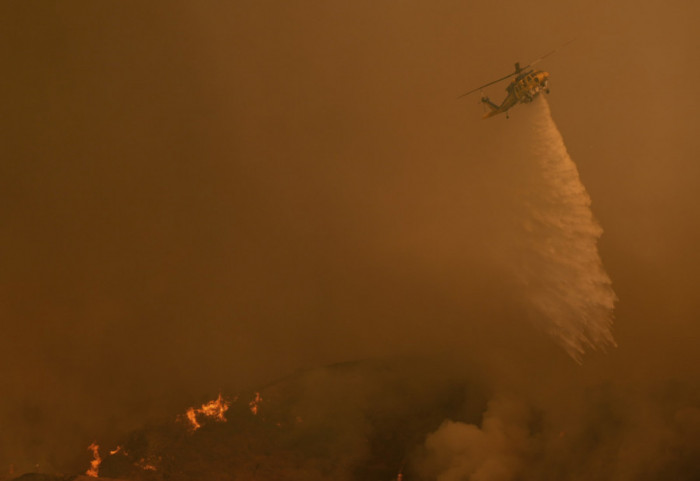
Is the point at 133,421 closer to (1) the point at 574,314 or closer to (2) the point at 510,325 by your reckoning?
(2) the point at 510,325

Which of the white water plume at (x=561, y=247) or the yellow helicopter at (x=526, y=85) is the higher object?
the yellow helicopter at (x=526, y=85)

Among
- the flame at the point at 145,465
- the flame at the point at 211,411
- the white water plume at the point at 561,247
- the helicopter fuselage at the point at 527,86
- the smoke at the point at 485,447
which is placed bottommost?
the smoke at the point at 485,447

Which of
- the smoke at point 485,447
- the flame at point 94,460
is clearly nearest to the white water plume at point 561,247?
the smoke at point 485,447

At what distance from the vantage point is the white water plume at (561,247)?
809 centimetres

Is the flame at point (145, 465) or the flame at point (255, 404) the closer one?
the flame at point (145, 465)

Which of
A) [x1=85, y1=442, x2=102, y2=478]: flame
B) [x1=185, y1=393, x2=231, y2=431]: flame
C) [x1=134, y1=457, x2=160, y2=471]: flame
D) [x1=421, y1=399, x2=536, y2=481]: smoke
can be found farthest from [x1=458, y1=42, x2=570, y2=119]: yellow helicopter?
[x1=85, y1=442, x2=102, y2=478]: flame

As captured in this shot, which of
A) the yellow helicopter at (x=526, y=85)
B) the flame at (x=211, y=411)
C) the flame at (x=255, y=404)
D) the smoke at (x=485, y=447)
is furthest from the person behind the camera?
the flame at (x=255, y=404)

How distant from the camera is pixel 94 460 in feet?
28.0

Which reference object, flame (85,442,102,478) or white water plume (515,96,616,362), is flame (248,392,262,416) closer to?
flame (85,442,102,478)

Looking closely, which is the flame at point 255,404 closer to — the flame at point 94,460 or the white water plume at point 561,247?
the flame at point 94,460

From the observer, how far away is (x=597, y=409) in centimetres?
825

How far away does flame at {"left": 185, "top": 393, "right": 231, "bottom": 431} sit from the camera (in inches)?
357

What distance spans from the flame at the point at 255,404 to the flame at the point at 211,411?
0.42m

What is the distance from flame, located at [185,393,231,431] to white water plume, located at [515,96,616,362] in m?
5.78
